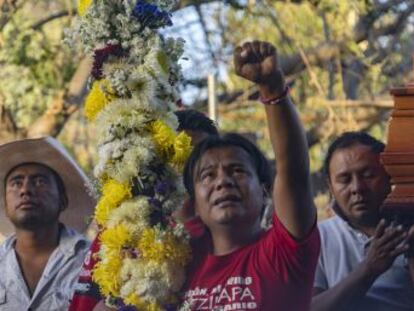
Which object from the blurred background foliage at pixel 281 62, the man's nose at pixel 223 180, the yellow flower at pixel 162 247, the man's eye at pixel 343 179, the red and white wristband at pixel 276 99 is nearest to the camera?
the red and white wristband at pixel 276 99

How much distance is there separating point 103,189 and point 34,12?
882 centimetres

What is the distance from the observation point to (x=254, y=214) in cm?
531

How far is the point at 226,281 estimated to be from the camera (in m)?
5.17

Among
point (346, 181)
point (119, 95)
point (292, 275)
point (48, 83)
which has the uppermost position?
point (48, 83)

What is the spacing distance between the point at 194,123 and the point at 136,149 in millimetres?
626

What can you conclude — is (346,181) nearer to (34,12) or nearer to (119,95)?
(119,95)

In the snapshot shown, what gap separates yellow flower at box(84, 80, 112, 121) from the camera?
5637 mm

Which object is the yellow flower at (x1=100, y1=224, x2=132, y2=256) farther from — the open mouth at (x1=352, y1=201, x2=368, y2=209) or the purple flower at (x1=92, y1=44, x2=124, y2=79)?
the open mouth at (x1=352, y1=201, x2=368, y2=209)

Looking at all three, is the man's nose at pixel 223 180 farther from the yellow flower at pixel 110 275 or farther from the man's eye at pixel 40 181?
the man's eye at pixel 40 181

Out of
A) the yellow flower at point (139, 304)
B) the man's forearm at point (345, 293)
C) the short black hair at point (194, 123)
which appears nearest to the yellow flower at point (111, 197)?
the yellow flower at point (139, 304)

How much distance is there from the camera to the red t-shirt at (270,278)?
5.07 m

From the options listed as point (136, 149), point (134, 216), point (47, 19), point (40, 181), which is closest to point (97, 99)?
point (136, 149)

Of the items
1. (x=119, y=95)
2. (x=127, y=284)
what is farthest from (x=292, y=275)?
(x=119, y=95)

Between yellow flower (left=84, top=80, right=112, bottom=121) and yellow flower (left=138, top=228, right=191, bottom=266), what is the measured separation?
0.53 metres
